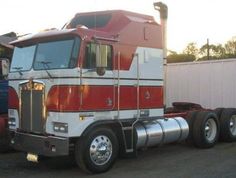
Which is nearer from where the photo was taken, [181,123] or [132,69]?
[132,69]

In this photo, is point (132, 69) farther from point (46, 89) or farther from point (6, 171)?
point (6, 171)

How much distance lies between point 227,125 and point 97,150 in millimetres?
5661

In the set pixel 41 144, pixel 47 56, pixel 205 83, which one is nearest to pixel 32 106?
pixel 41 144

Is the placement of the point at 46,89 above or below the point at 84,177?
above

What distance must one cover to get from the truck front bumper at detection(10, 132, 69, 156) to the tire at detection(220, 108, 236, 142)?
20.6ft

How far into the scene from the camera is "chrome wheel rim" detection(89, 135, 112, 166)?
10.1 meters

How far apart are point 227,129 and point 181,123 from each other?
2281mm

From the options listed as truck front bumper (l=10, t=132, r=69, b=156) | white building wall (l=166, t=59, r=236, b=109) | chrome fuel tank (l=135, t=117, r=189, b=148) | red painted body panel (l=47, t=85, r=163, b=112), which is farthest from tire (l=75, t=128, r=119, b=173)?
white building wall (l=166, t=59, r=236, b=109)

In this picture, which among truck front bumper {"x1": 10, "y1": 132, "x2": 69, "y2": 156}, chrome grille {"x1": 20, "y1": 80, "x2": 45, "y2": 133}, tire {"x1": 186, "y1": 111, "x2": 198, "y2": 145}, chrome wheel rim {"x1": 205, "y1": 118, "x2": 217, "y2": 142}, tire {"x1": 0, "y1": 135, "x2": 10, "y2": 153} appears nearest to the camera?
truck front bumper {"x1": 10, "y1": 132, "x2": 69, "y2": 156}

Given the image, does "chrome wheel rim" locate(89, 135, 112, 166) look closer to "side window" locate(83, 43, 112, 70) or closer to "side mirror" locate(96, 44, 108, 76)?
"side mirror" locate(96, 44, 108, 76)

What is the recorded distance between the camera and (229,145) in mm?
14195

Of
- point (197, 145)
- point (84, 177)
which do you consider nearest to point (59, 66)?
point (84, 177)

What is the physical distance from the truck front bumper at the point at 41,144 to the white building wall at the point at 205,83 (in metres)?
7.65

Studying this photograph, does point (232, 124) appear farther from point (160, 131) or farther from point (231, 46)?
point (231, 46)
